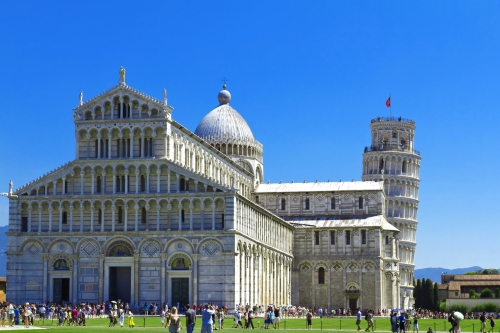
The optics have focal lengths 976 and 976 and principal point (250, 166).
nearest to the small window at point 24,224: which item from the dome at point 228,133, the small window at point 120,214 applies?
the small window at point 120,214

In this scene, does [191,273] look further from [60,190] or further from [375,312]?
[375,312]

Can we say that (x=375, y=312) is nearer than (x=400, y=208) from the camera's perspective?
Yes

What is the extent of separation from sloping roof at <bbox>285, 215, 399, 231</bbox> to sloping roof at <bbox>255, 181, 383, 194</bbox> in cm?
421

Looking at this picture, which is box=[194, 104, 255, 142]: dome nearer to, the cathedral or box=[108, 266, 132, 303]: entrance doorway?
the cathedral

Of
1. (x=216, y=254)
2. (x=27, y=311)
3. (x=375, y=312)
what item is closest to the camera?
(x=27, y=311)

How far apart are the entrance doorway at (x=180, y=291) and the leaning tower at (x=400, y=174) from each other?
62.6 metres

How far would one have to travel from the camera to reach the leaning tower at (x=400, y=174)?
14425cm

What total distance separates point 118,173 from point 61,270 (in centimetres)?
1010

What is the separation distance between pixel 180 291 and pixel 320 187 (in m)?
39.3

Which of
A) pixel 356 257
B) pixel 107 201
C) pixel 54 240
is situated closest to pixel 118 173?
pixel 107 201

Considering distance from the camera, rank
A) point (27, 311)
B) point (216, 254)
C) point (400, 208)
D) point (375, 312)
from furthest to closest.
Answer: point (400, 208) < point (375, 312) < point (216, 254) < point (27, 311)

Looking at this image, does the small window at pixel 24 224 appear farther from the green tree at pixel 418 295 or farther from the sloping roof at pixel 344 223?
the green tree at pixel 418 295

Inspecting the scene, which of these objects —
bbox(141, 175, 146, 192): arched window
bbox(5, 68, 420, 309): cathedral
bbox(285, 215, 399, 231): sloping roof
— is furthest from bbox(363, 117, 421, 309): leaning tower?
bbox(141, 175, 146, 192): arched window

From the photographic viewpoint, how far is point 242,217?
285ft
